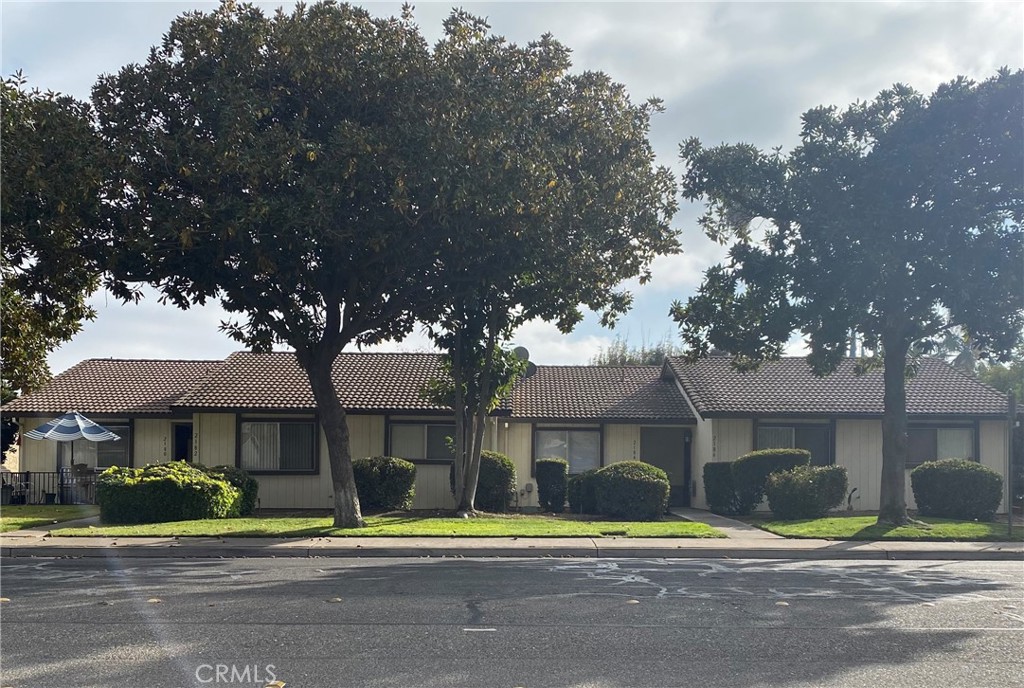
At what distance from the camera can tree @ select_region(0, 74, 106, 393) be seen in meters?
15.4

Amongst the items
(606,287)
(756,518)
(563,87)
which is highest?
(563,87)

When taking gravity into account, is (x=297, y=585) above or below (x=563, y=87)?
below

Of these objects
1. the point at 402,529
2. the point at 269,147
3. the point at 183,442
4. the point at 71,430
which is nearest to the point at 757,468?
the point at 402,529

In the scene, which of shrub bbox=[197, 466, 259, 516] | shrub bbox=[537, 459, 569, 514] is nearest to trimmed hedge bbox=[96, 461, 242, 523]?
shrub bbox=[197, 466, 259, 516]

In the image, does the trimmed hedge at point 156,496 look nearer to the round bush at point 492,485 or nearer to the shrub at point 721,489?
the round bush at point 492,485

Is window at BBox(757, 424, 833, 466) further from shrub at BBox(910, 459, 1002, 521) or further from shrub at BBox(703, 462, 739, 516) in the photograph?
shrub at BBox(910, 459, 1002, 521)

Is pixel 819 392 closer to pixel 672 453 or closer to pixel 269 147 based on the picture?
pixel 672 453

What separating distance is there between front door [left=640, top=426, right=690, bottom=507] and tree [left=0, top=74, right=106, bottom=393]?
15986 mm

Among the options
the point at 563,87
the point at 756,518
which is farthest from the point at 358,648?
the point at 756,518

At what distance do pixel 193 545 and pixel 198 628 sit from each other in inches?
286

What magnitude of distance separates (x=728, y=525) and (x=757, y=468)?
12.7ft

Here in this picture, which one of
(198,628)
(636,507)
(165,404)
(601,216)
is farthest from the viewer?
(165,404)

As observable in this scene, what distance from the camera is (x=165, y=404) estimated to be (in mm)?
28906

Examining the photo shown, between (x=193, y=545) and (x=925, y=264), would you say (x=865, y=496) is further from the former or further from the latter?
(x=193, y=545)
